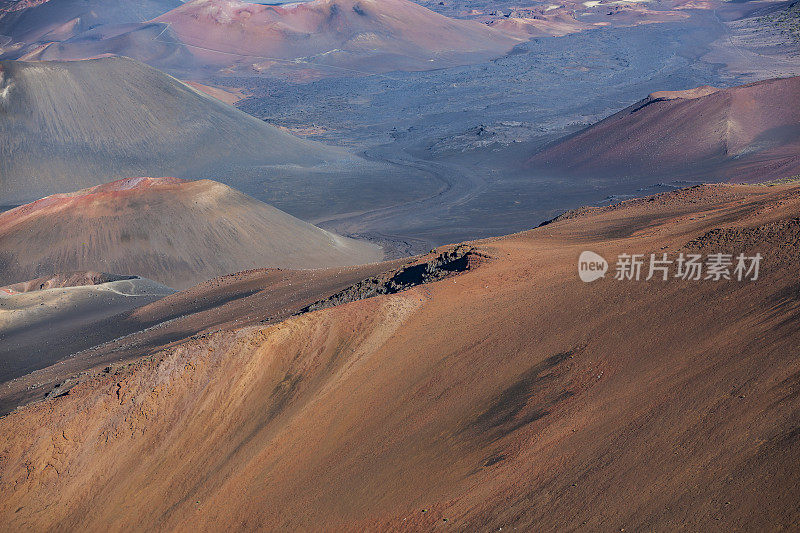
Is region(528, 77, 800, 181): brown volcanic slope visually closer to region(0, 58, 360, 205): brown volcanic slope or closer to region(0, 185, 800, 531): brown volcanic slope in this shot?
region(0, 58, 360, 205): brown volcanic slope

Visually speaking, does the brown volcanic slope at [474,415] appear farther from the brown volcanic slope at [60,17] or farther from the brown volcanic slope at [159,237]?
the brown volcanic slope at [60,17]

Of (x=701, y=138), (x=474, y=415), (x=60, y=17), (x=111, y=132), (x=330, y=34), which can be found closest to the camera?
(x=474, y=415)

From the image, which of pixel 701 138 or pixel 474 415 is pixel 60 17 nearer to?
pixel 701 138

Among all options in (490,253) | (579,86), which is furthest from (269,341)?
(579,86)

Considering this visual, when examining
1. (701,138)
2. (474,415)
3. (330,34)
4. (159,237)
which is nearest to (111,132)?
(159,237)

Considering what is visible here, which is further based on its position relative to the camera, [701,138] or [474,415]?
[701,138]

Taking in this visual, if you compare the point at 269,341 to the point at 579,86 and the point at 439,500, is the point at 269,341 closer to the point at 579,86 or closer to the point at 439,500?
the point at 439,500

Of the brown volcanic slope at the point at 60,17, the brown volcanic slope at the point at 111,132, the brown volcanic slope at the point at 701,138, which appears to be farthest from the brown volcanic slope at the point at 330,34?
the brown volcanic slope at the point at 701,138
